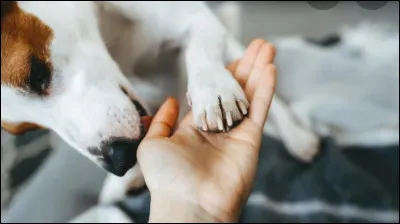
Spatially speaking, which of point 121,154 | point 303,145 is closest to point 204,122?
point 121,154

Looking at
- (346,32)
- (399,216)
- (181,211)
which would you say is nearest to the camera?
(181,211)

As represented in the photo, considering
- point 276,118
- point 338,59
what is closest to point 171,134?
point 276,118

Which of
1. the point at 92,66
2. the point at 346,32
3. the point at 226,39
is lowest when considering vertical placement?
the point at 346,32

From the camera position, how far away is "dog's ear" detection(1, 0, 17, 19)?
0.82m

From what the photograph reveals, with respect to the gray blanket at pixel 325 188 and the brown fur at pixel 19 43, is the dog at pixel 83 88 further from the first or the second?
the gray blanket at pixel 325 188

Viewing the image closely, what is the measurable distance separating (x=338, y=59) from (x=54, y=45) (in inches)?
36.7

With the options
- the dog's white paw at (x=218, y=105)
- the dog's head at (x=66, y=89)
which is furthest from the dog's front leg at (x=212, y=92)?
the dog's head at (x=66, y=89)

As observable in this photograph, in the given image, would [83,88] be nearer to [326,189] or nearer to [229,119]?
[229,119]

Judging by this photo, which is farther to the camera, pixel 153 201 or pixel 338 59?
pixel 338 59

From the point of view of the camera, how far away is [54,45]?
81 cm

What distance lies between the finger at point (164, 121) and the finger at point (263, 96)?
5.2 inches

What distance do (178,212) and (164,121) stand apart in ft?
0.68

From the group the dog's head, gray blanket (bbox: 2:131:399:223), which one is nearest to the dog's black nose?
the dog's head

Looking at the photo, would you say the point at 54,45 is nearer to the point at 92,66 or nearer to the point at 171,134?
the point at 92,66
